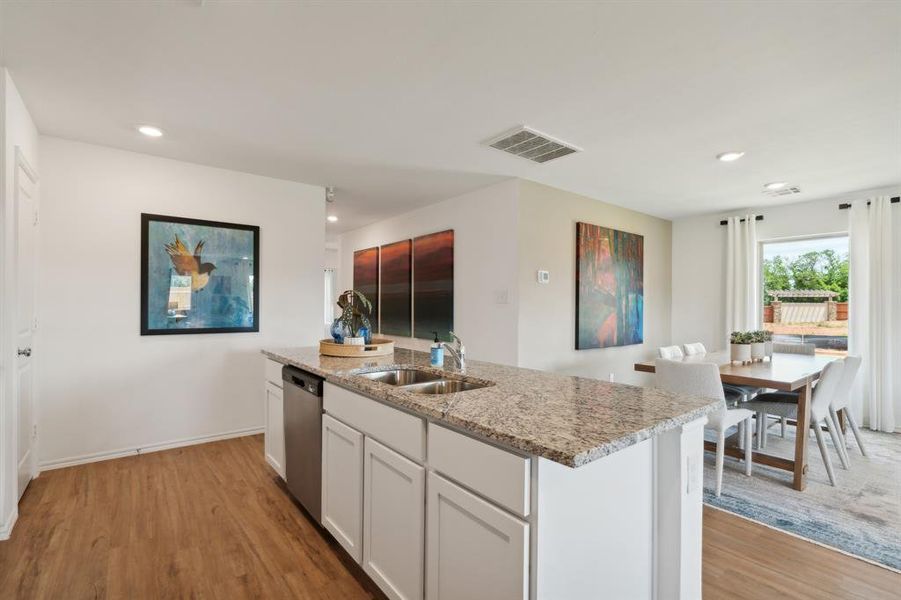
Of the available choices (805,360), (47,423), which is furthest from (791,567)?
(47,423)

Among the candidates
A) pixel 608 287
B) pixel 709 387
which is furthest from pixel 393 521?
pixel 608 287

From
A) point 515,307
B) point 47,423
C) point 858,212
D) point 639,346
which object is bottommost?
point 47,423

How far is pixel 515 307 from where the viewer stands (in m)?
4.09

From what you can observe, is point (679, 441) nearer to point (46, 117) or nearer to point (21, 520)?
point (21, 520)

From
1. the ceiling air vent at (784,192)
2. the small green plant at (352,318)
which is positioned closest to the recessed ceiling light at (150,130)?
the small green plant at (352,318)

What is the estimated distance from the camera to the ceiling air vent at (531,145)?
298 centimetres

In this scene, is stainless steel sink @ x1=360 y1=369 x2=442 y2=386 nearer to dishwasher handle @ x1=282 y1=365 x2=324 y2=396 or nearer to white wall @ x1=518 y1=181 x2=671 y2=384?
dishwasher handle @ x1=282 y1=365 x2=324 y2=396

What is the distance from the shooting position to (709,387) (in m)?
2.83

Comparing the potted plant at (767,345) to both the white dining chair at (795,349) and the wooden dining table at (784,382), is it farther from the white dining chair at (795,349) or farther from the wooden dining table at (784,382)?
the white dining chair at (795,349)

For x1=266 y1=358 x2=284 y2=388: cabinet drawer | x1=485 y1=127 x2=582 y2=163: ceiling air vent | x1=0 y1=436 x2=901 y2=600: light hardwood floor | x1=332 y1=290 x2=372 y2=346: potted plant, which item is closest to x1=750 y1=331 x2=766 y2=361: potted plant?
x1=0 y1=436 x2=901 y2=600: light hardwood floor

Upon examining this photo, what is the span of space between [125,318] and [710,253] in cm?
635

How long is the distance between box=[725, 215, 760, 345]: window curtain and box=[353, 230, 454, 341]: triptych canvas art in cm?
342

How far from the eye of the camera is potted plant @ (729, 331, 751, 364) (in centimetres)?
364

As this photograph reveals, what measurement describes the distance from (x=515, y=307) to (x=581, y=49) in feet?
7.94
